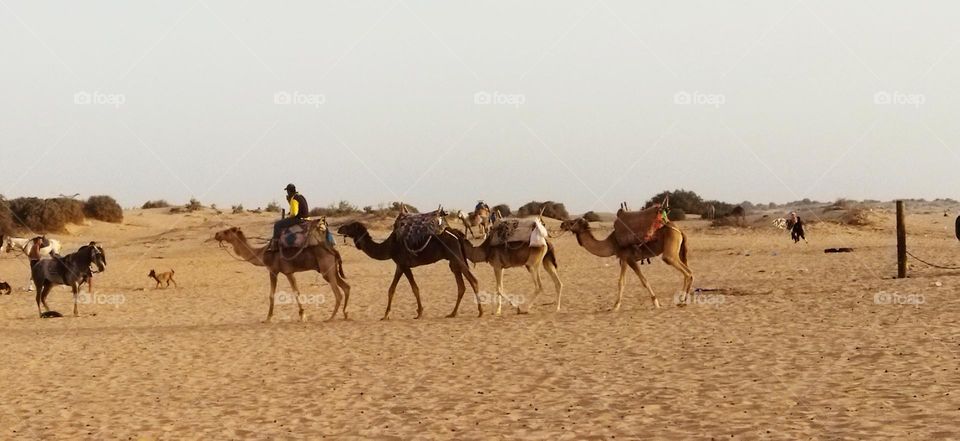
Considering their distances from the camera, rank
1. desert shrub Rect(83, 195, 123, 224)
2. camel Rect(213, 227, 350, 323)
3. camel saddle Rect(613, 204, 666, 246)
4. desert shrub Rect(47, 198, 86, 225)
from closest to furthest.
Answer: camel saddle Rect(613, 204, 666, 246) → camel Rect(213, 227, 350, 323) → desert shrub Rect(47, 198, 86, 225) → desert shrub Rect(83, 195, 123, 224)

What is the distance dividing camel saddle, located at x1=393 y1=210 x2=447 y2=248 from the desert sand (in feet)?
4.67

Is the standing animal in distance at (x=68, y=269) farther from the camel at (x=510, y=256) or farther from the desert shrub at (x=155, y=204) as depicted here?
the desert shrub at (x=155, y=204)

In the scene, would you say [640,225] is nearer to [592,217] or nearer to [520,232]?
[520,232]

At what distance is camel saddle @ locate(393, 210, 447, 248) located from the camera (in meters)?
18.4

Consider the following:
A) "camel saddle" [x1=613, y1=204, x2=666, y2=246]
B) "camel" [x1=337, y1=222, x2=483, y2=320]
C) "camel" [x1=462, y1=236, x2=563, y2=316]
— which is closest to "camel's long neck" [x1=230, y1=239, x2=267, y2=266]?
"camel" [x1=337, y1=222, x2=483, y2=320]

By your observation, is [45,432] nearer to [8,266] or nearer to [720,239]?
[8,266]

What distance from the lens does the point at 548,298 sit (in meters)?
21.8

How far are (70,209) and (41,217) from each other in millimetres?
2613

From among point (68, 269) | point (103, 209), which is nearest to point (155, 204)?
point (103, 209)

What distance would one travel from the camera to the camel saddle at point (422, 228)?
60.5 feet

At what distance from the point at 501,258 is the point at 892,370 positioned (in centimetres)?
896

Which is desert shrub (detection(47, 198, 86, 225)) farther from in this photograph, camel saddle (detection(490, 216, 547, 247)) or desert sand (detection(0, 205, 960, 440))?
camel saddle (detection(490, 216, 547, 247))

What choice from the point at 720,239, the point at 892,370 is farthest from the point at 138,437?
the point at 720,239

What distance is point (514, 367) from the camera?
40.0ft
